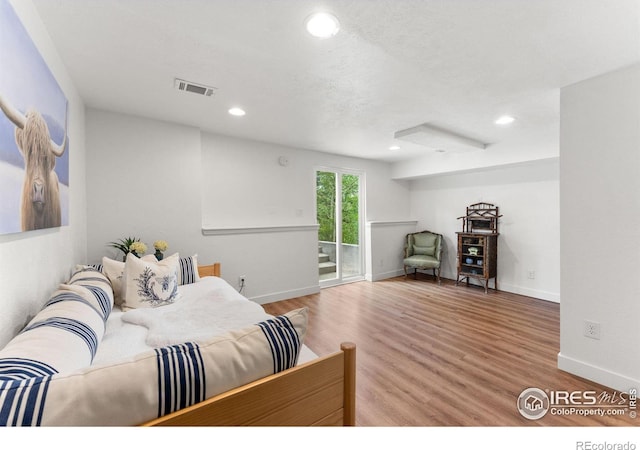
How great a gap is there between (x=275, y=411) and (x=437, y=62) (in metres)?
2.16

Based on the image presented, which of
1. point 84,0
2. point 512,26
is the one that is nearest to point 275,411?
point 84,0

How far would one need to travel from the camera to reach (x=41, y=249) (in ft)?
4.70

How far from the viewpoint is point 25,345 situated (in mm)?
917

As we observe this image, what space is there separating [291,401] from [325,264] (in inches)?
165

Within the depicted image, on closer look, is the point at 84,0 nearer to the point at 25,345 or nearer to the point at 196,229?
the point at 25,345

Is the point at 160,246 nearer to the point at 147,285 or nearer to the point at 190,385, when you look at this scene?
the point at 147,285

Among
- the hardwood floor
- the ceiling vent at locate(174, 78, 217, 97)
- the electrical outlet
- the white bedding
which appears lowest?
the hardwood floor

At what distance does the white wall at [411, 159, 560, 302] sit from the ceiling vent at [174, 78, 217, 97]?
162 inches

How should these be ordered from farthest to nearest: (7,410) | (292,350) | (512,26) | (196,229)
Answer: (196,229) → (512,26) → (292,350) → (7,410)

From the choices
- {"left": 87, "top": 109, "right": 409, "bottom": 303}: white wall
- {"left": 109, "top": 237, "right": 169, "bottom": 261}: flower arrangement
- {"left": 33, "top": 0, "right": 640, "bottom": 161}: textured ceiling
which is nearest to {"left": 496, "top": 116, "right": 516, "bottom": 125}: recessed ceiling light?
{"left": 33, "top": 0, "right": 640, "bottom": 161}: textured ceiling

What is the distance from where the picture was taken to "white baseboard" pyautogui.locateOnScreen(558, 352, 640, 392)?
6.00 feet

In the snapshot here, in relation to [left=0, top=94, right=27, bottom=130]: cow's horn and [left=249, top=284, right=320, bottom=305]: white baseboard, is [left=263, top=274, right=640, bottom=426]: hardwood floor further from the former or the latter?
[left=0, top=94, right=27, bottom=130]: cow's horn

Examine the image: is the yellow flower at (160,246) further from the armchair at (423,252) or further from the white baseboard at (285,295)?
the armchair at (423,252)
